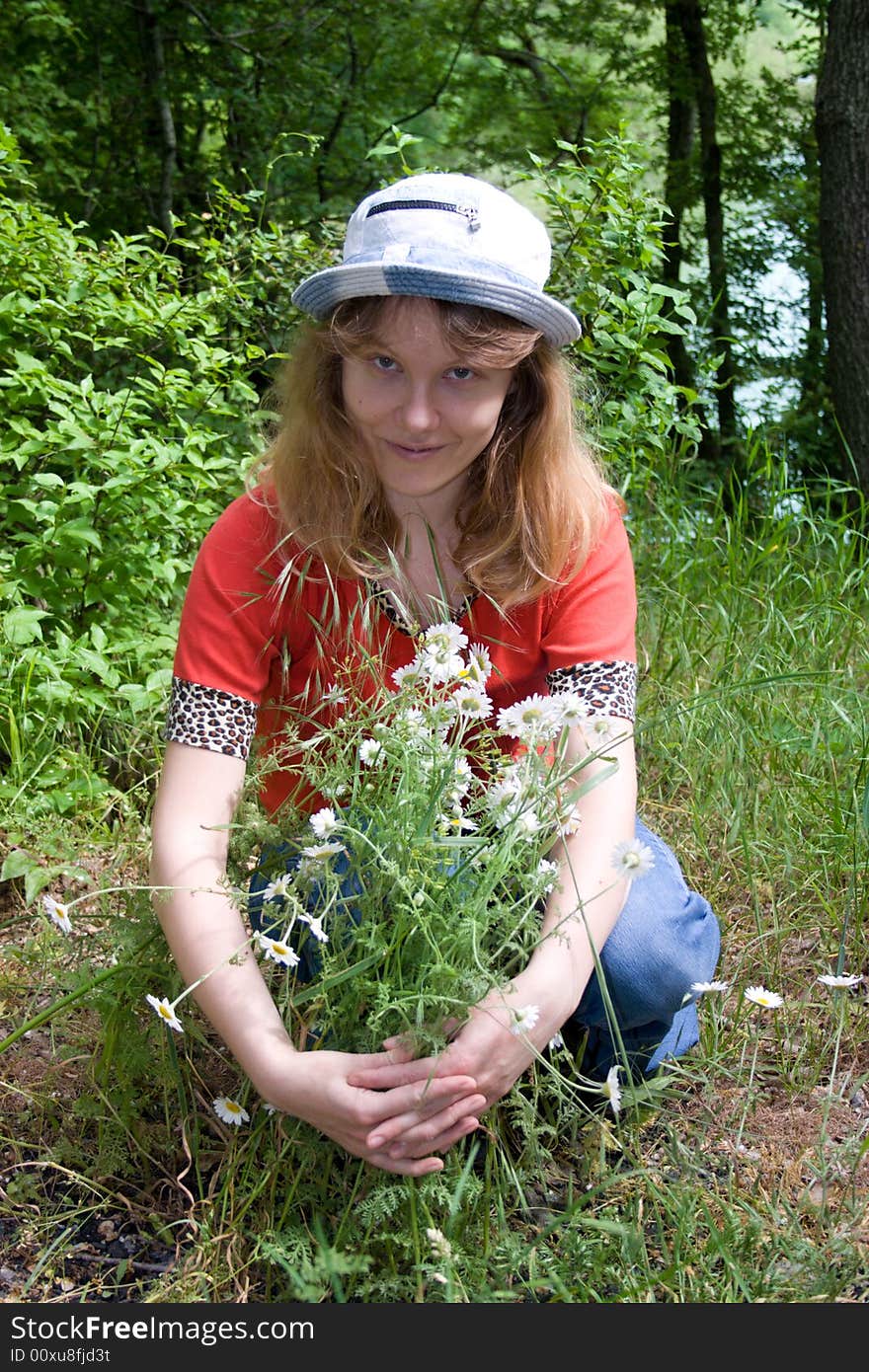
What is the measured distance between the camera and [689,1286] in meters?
1.62

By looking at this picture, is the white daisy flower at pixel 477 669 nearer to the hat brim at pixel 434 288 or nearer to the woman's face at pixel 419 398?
the woman's face at pixel 419 398

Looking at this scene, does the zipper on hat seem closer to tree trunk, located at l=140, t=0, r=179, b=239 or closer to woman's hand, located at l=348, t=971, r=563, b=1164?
woman's hand, located at l=348, t=971, r=563, b=1164

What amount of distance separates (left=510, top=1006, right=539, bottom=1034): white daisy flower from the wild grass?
168mm

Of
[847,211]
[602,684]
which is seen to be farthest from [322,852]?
[847,211]

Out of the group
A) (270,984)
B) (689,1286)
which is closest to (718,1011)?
(689,1286)

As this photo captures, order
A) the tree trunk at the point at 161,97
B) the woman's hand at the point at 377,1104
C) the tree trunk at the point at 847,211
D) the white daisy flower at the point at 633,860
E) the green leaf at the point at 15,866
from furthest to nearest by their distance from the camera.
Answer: the tree trunk at the point at 161,97 < the tree trunk at the point at 847,211 < the green leaf at the point at 15,866 < the woman's hand at the point at 377,1104 < the white daisy flower at the point at 633,860

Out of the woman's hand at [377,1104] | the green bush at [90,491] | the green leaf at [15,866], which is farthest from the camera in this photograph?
the green bush at [90,491]

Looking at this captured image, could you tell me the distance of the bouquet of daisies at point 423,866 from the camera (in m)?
1.50

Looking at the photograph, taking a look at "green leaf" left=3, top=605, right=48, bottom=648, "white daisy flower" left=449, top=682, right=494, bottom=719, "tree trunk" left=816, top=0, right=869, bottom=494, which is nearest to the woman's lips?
"white daisy flower" left=449, top=682, right=494, bottom=719

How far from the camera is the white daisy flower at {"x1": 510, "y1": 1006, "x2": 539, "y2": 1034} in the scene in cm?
146

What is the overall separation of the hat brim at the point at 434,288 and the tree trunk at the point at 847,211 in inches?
122

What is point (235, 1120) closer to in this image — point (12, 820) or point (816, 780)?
point (12, 820)

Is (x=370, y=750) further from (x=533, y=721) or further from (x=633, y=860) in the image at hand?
(x=633, y=860)

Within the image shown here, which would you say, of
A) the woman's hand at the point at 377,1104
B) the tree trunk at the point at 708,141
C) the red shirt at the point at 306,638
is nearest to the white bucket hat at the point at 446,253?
the red shirt at the point at 306,638
